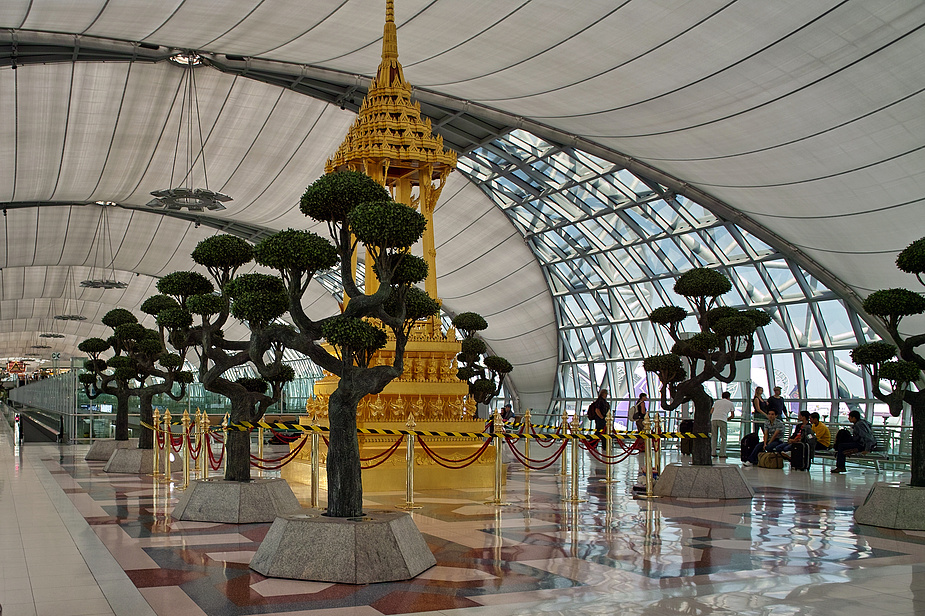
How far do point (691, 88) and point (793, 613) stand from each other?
15742mm

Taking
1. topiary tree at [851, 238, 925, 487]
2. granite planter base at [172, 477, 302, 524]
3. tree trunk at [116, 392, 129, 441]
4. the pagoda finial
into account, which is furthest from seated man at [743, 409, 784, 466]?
tree trunk at [116, 392, 129, 441]

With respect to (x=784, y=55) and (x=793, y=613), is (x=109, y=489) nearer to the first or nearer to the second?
(x=793, y=613)

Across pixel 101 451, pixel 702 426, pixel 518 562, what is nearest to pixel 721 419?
pixel 702 426

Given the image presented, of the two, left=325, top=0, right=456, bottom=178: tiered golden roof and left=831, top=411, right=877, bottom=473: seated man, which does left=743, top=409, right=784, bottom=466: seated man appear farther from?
left=325, top=0, right=456, bottom=178: tiered golden roof

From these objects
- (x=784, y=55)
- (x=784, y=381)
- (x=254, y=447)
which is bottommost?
(x=254, y=447)

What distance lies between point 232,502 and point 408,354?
6.22m

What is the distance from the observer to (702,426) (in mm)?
14445

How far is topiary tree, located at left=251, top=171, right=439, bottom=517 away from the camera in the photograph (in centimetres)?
805

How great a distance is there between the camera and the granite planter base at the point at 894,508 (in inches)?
419

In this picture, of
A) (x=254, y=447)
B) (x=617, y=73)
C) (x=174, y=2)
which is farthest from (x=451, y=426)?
(x=254, y=447)

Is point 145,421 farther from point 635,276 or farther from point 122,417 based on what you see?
point 635,276

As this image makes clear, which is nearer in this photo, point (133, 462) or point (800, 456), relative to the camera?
point (133, 462)

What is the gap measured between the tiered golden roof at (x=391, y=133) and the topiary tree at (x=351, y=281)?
26.4 feet

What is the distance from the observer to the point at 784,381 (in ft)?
105
